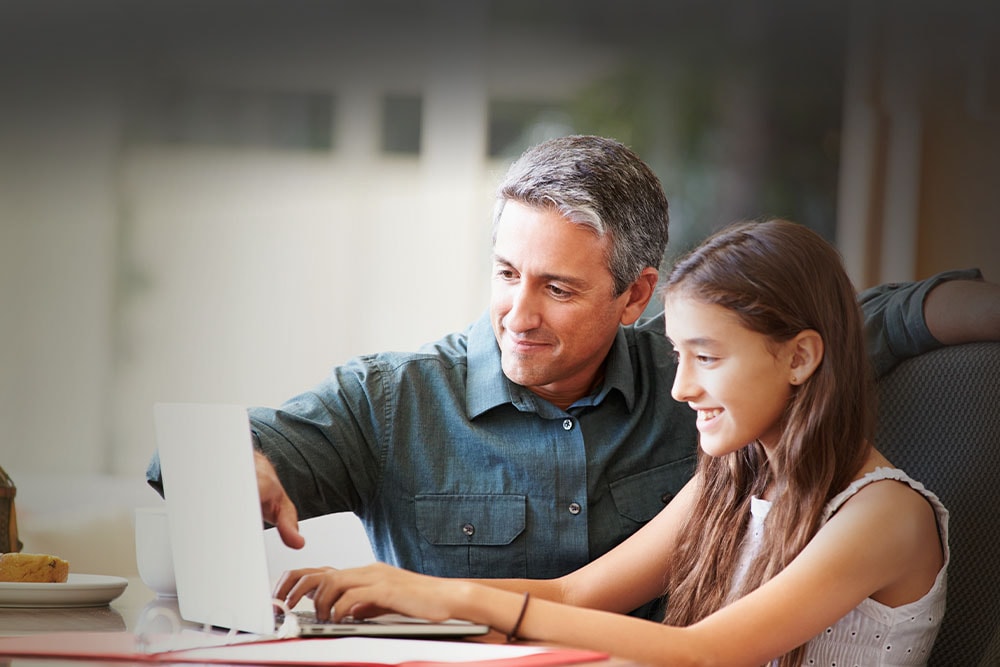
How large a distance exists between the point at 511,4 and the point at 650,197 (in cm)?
350

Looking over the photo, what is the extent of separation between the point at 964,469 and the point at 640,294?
44 cm

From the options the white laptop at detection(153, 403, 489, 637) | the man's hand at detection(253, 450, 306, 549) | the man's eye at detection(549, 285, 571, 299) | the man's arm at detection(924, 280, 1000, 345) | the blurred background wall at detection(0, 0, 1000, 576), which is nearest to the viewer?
the white laptop at detection(153, 403, 489, 637)

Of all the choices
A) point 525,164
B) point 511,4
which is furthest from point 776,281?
point 511,4

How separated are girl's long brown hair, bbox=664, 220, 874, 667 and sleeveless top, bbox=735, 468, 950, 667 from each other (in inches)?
1.2

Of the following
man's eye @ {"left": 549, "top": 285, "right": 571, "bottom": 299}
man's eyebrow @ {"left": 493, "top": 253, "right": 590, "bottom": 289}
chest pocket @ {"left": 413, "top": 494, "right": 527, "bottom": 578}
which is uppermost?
man's eyebrow @ {"left": 493, "top": 253, "right": 590, "bottom": 289}

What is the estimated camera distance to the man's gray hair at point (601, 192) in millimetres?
1315

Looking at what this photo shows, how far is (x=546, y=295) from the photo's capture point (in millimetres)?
1331

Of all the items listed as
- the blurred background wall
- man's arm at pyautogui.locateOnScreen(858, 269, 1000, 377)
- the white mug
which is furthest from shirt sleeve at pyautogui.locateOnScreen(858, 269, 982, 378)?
the blurred background wall

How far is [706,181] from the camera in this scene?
4.41m

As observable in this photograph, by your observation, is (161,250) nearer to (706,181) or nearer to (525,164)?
(706,181)

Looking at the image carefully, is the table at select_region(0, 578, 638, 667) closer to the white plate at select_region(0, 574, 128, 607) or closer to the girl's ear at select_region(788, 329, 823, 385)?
the white plate at select_region(0, 574, 128, 607)

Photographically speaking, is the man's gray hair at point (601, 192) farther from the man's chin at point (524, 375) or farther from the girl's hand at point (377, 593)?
the girl's hand at point (377, 593)

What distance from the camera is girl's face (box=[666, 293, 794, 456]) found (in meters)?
1.08

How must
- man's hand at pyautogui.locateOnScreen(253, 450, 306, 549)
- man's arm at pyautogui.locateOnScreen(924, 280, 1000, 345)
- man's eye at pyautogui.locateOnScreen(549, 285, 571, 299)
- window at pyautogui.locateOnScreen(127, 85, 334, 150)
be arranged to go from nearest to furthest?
man's hand at pyautogui.locateOnScreen(253, 450, 306, 549) → man's arm at pyautogui.locateOnScreen(924, 280, 1000, 345) → man's eye at pyautogui.locateOnScreen(549, 285, 571, 299) → window at pyautogui.locateOnScreen(127, 85, 334, 150)
